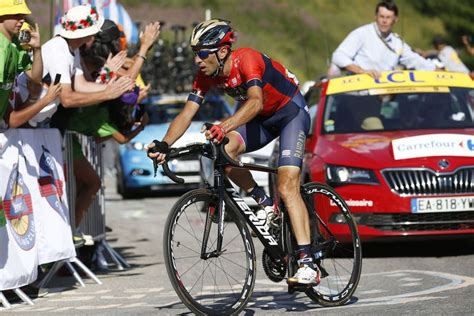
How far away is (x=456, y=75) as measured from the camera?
14.5 metres

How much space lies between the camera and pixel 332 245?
9.70m

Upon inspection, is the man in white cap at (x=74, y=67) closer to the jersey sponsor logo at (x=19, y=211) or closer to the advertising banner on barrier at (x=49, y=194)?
the advertising banner on barrier at (x=49, y=194)

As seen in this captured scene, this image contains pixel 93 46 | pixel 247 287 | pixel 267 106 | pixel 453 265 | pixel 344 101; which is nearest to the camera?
pixel 247 287

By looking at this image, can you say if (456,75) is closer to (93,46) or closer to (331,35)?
(93,46)

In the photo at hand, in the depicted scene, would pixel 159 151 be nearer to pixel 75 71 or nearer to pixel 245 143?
A: pixel 245 143

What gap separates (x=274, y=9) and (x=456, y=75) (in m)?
58.1

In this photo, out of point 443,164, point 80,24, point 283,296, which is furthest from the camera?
point 443,164

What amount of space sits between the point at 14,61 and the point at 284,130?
214 centimetres

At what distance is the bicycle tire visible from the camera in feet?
31.5

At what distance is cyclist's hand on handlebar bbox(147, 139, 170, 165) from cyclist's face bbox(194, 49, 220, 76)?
686 mm

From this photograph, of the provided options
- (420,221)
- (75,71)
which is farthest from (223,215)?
(420,221)

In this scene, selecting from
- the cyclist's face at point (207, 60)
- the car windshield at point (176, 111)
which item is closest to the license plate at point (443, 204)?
the cyclist's face at point (207, 60)

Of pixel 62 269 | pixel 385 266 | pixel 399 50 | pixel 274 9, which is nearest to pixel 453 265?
pixel 385 266

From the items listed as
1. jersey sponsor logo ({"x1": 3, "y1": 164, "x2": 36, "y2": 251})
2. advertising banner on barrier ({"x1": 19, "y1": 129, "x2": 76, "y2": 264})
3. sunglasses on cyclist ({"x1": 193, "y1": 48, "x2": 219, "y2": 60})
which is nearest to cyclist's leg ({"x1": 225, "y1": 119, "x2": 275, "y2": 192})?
sunglasses on cyclist ({"x1": 193, "y1": 48, "x2": 219, "y2": 60})
